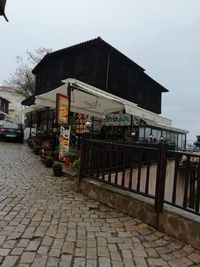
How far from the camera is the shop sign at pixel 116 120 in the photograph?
17067 mm

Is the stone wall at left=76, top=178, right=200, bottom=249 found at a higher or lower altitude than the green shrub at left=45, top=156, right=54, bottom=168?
lower

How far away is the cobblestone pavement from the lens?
3.71m

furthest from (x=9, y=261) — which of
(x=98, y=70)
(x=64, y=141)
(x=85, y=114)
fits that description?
(x=98, y=70)

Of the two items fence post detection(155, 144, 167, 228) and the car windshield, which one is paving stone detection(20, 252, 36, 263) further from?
the car windshield

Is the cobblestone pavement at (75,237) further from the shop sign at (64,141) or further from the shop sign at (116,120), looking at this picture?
the shop sign at (116,120)

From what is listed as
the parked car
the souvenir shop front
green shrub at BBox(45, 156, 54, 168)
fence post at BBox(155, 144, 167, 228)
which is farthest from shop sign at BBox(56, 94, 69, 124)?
the parked car

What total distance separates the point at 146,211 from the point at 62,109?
17.6 ft

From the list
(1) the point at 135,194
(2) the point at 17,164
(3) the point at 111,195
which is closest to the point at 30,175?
(2) the point at 17,164

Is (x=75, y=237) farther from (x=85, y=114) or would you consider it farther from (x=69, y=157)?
(x=85, y=114)

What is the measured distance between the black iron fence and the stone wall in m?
0.11

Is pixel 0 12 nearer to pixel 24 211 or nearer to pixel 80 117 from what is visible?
pixel 24 211

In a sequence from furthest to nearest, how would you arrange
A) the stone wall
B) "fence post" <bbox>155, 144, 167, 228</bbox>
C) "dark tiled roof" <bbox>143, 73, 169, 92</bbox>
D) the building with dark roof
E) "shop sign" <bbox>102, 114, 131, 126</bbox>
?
"dark tiled roof" <bbox>143, 73, 169, 92</bbox>
the building with dark roof
"shop sign" <bbox>102, 114, 131, 126</bbox>
"fence post" <bbox>155, 144, 167, 228</bbox>
the stone wall

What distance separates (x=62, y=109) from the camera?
9.78 metres

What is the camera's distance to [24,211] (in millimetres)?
5395
